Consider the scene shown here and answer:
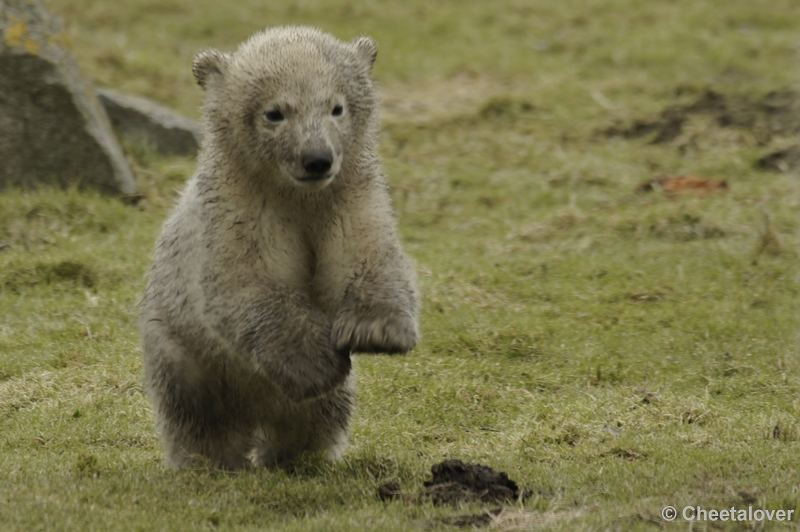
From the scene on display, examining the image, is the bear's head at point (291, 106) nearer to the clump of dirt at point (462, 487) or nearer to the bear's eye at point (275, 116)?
A: the bear's eye at point (275, 116)

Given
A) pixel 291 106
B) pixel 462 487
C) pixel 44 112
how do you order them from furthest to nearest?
pixel 44 112, pixel 291 106, pixel 462 487

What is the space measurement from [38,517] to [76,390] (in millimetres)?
2428

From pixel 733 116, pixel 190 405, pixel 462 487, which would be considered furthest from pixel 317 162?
pixel 733 116

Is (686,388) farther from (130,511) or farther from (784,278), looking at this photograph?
(130,511)

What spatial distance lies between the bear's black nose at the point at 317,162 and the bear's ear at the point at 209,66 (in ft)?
2.61

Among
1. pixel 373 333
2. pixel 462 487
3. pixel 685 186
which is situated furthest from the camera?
pixel 685 186

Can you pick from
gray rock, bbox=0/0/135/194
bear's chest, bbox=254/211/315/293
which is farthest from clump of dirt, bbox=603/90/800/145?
bear's chest, bbox=254/211/315/293

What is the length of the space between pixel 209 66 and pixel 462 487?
7.64 ft

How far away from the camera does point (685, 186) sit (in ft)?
37.2

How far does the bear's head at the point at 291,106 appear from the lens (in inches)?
201

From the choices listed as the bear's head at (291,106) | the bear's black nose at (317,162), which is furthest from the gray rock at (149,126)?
the bear's black nose at (317,162)

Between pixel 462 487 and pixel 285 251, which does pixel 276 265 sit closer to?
pixel 285 251

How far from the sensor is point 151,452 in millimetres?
6121

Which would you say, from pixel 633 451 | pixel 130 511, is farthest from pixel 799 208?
pixel 130 511
